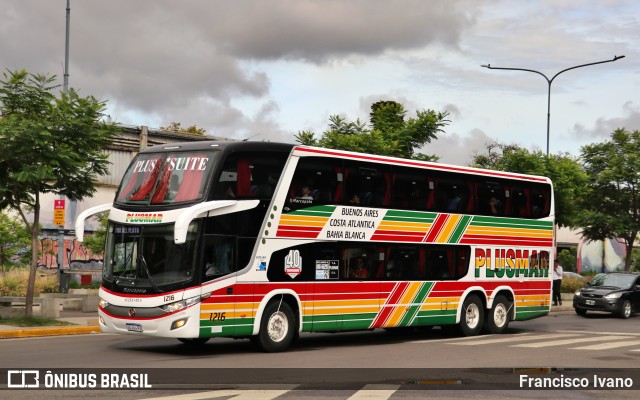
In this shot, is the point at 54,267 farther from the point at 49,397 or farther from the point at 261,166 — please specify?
the point at 49,397

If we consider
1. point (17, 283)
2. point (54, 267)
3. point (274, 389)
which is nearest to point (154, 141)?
point (54, 267)

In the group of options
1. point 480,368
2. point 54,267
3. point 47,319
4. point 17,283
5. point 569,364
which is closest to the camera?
point 480,368

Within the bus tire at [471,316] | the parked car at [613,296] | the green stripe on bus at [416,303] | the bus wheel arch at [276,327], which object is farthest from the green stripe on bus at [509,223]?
the parked car at [613,296]

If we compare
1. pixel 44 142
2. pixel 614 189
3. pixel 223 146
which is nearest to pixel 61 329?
pixel 44 142

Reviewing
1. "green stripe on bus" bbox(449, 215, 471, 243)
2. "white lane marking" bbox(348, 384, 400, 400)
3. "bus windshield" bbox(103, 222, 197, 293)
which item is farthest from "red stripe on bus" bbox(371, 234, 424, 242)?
"white lane marking" bbox(348, 384, 400, 400)

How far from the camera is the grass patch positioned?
23.9 m

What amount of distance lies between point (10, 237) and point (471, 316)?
2651cm

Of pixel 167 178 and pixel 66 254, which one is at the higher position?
pixel 167 178

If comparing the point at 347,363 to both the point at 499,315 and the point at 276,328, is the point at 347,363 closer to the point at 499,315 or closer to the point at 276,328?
the point at 276,328

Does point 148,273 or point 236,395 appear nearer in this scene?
point 236,395

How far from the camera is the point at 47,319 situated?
80.7ft

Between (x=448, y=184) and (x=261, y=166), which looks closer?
(x=261, y=166)

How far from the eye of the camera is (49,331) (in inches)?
899

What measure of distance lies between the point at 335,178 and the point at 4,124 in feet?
28.4
